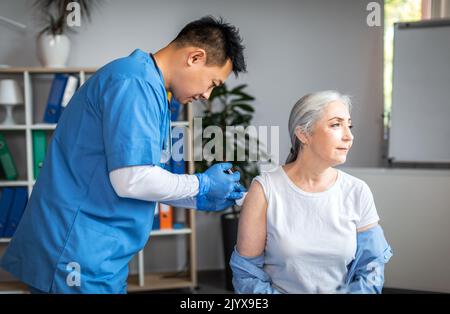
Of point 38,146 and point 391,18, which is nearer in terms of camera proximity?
point 391,18

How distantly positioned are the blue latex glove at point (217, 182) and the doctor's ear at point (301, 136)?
177 mm

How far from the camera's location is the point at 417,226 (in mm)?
1199

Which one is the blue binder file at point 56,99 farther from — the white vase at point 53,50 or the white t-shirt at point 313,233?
the white t-shirt at point 313,233

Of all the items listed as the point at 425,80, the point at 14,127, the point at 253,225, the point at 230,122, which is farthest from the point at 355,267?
the point at 14,127

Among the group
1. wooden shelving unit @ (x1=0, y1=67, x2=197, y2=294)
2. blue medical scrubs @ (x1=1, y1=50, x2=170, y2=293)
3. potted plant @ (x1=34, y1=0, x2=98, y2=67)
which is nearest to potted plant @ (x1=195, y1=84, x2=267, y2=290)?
wooden shelving unit @ (x1=0, y1=67, x2=197, y2=294)

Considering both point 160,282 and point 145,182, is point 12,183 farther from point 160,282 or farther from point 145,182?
point 145,182

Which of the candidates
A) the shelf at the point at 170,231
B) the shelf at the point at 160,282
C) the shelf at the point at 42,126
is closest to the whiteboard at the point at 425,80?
the shelf at the point at 160,282

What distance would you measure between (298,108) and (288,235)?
1.00 feet

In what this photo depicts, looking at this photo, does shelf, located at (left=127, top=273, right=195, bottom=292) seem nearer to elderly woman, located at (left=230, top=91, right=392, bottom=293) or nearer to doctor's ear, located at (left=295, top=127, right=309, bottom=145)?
elderly woman, located at (left=230, top=91, right=392, bottom=293)

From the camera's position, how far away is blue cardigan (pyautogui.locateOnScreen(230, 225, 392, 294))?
1.00 m

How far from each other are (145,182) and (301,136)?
0.43 metres

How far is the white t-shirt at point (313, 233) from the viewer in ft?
3.39

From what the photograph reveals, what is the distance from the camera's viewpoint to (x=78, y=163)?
3.02 feet
